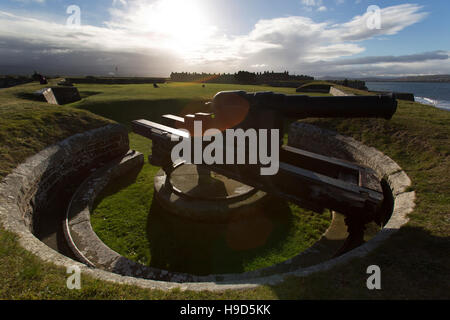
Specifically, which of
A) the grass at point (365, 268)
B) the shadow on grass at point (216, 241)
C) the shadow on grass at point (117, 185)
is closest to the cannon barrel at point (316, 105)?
the grass at point (365, 268)

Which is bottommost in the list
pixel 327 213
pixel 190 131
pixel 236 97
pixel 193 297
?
pixel 327 213

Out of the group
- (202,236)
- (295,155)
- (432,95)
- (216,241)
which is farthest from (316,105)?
(432,95)

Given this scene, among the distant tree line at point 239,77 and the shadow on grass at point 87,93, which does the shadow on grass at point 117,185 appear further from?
the distant tree line at point 239,77

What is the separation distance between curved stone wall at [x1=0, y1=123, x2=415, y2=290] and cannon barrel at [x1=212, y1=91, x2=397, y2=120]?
63.0 inches

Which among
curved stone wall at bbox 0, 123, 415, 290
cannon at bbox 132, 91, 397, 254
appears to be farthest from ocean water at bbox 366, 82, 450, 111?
cannon at bbox 132, 91, 397, 254

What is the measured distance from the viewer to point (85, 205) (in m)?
5.25

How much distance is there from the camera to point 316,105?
339 cm

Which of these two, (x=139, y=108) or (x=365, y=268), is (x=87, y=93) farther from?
(x=365, y=268)

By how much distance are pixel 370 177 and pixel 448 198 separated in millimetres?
1093

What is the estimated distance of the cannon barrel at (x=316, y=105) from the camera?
2961 millimetres

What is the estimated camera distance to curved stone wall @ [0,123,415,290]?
2.46 m

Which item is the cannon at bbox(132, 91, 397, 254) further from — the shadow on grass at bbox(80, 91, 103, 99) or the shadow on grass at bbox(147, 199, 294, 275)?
the shadow on grass at bbox(80, 91, 103, 99)
